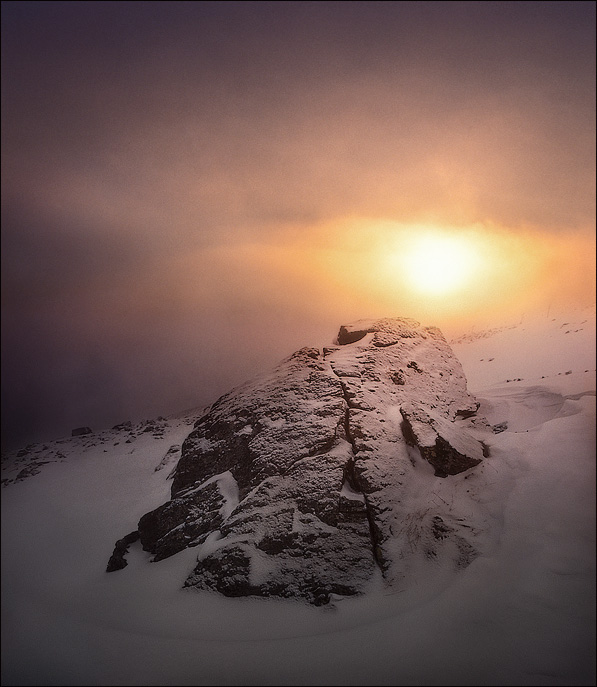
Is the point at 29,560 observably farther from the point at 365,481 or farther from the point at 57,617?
the point at 365,481

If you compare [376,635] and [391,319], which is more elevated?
[391,319]

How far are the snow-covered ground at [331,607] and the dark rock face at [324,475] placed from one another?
255mm

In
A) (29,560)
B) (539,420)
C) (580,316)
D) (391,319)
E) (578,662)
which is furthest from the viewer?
(391,319)

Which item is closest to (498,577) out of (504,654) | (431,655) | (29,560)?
(504,654)

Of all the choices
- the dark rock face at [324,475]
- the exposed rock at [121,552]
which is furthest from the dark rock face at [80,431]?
the exposed rock at [121,552]

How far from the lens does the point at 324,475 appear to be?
463 cm

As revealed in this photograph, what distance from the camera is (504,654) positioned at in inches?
121

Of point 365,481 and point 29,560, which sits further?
point 365,481

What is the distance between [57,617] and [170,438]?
10.5 ft

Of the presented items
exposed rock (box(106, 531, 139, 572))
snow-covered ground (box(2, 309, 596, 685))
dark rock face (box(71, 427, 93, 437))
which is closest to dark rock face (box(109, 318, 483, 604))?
exposed rock (box(106, 531, 139, 572))

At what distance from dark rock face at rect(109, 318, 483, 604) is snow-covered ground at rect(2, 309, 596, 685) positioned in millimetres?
255

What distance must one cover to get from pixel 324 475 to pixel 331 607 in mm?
1346

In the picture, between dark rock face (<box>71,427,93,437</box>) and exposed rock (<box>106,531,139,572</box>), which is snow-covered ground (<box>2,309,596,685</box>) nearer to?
exposed rock (<box>106,531,139,572</box>)

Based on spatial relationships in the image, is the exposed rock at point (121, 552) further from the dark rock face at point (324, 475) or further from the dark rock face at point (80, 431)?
the dark rock face at point (80, 431)
